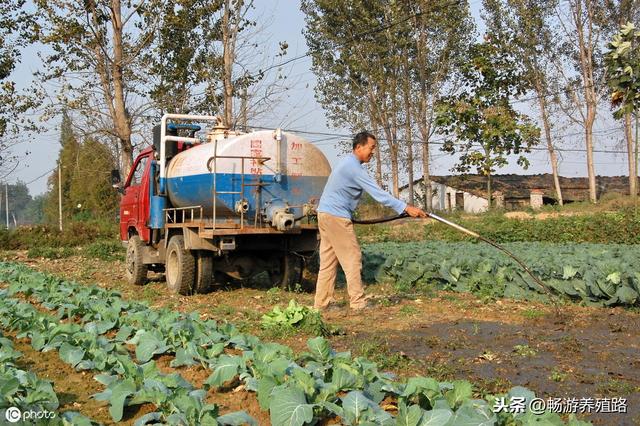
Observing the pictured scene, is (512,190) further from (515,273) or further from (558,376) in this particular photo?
(558,376)

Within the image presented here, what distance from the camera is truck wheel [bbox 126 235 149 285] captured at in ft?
42.2

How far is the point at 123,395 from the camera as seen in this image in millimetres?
3844

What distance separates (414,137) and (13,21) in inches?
933

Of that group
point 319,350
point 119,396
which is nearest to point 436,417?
point 319,350

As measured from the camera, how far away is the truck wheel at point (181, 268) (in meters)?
10.8

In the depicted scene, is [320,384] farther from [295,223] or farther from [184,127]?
[184,127]

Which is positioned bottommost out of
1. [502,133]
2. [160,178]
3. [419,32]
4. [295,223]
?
[295,223]

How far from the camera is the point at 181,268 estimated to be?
424 inches

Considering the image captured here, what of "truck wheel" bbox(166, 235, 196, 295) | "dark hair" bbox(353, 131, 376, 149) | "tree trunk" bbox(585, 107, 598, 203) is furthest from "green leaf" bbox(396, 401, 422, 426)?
"tree trunk" bbox(585, 107, 598, 203)

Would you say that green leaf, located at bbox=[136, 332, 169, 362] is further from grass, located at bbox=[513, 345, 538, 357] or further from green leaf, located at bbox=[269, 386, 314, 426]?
grass, located at bbox=[513, 345, 538, 357]

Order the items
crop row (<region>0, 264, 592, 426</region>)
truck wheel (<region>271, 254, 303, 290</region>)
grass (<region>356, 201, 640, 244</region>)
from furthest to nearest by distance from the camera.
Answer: grass (<region>356, 201, 640, 244</region>)
truck wheel (<region>271, 254, 303, 290</region>)
crop row (<region>0, 264, 592, 426</region>)

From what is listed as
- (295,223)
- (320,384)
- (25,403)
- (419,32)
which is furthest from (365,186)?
(419,32)

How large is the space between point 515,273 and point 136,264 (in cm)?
714
